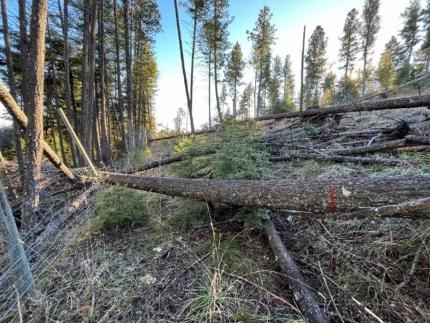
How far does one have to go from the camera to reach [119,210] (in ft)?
9.66

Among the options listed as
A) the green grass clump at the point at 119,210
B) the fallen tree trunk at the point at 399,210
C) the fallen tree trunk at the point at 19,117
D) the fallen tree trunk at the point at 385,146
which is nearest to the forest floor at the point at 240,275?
the green grass clump at the point at 119,210

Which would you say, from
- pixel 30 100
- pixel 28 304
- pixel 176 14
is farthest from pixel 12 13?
pixel 28 304

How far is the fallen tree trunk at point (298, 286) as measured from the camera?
53.2 inches

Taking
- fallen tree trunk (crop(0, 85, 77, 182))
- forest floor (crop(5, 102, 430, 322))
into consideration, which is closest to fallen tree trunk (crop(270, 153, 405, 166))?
forest floor (crop(5, 102, 430, 322))

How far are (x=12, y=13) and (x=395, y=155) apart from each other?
502 inches

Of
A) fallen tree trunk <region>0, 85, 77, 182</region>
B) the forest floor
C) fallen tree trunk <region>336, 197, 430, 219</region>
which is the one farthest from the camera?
fallen tree trunk <region>0, 85, 77, 182</region>

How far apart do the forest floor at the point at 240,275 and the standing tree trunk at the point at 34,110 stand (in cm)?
79

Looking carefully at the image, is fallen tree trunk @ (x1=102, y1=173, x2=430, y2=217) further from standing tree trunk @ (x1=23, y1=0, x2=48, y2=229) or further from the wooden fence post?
standing tree trunk @ (x1=23, y1=0, x2=48, y2=229)

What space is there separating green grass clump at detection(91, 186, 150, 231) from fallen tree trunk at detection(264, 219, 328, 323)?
6.41 feet

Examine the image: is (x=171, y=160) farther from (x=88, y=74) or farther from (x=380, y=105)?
(x=88, y=74)

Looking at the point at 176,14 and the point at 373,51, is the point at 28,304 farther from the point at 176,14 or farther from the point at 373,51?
the point at 373,51

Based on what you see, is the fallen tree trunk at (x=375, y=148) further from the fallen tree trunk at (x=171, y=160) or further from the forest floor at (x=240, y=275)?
the fallen tree trunk at (x=171, y=160)

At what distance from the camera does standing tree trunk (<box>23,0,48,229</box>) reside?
2.63 m

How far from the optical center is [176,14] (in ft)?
38.1
